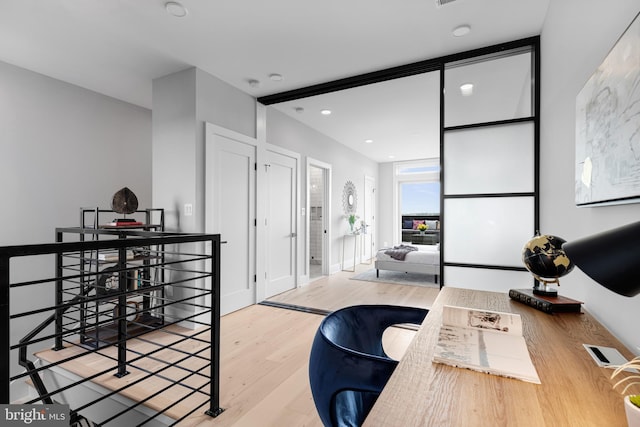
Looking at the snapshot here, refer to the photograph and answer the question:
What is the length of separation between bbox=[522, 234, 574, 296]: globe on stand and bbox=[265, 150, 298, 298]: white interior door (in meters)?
3.25

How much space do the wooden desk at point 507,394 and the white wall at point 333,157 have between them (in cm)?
390

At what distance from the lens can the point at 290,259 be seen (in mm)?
4727

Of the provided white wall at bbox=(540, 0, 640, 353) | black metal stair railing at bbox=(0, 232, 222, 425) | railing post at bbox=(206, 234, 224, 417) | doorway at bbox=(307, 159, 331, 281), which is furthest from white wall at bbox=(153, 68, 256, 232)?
white wall at bbox=(540, 0, 640, 353)

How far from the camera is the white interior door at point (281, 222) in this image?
4.28 meters

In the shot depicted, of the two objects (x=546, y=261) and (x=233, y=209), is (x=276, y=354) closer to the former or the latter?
(x=233, y=209)

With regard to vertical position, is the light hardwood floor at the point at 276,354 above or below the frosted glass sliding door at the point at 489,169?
below

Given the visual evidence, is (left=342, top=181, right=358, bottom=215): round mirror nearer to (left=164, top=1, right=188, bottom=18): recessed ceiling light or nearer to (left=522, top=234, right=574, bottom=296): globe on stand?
(left=164, top=1, right=188, bottom=18): recessed ceiling light

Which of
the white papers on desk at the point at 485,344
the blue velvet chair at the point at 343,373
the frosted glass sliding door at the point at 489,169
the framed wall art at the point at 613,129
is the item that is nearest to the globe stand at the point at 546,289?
the framed wall art at the point at 613,129

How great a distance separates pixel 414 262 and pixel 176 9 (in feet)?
15.5

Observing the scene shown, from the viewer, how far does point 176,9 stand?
2.28 meters

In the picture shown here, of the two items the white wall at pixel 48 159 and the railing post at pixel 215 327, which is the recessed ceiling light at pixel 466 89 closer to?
the railing post at pixel 215 327

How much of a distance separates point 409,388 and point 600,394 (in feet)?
1.37

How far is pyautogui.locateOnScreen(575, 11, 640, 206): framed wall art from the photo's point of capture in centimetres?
97

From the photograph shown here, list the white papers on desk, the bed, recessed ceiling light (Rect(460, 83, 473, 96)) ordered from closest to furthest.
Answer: the white papers on desk → recessed ceiling light (Rect(460, 83, 473, 96)) → the bed
